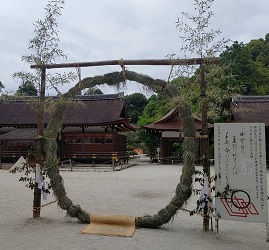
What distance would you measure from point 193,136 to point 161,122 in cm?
1638

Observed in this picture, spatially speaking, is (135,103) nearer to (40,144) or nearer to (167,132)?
(167,132)

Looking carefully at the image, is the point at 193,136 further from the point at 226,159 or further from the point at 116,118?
the point at 116,118

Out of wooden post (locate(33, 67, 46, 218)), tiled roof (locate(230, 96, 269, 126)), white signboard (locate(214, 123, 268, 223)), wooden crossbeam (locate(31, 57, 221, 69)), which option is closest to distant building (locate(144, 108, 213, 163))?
tiled roof (locate(230, 96, 269, 126))

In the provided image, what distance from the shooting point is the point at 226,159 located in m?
4.91

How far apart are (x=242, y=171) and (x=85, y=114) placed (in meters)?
17.3

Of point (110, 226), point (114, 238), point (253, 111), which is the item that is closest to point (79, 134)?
point (253, 111)

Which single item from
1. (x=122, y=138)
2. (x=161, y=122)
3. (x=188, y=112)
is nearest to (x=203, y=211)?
(x=188, y=112)

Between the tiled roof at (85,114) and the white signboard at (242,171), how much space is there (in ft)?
48.0

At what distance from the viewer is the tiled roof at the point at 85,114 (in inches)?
781

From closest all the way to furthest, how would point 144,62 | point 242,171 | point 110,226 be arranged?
point 242,171 → point 110,226 → point 144,62

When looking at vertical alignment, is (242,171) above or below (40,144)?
below

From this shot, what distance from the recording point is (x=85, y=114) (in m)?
21.1

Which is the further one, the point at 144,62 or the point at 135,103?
the point at 135,103

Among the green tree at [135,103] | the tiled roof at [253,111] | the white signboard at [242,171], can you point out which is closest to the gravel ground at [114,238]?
the white signboard at [242,171]
